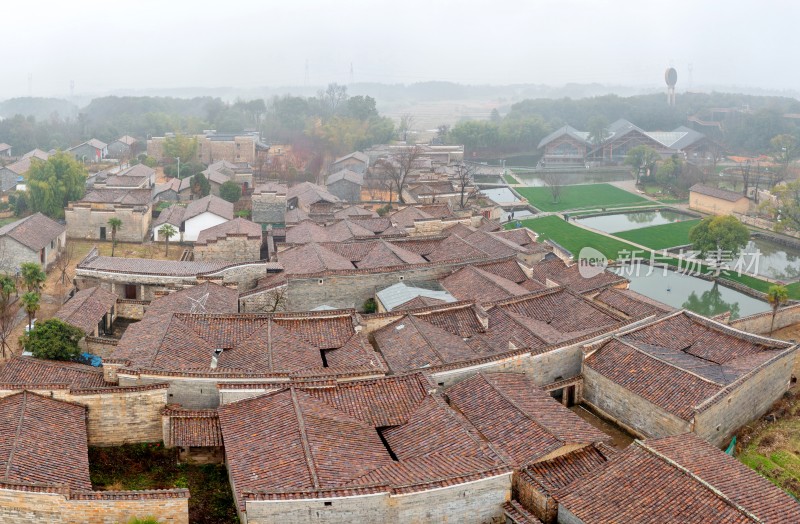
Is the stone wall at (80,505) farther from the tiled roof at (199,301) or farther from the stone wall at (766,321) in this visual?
the stone wall at (766,321)

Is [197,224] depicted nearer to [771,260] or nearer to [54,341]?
[54,341]

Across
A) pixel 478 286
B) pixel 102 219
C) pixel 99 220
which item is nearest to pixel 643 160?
pixel 478 286

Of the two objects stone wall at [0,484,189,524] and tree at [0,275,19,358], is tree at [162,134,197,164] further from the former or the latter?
stone wall at [0,484,189,524]

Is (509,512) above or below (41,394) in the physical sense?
below

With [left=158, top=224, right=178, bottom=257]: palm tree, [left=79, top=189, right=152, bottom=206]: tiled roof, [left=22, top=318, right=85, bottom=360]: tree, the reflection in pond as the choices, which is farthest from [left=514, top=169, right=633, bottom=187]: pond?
[left=22, top=318, right=85, bottom=360]: tree

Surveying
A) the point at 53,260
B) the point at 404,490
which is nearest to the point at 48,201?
the point at 53,260

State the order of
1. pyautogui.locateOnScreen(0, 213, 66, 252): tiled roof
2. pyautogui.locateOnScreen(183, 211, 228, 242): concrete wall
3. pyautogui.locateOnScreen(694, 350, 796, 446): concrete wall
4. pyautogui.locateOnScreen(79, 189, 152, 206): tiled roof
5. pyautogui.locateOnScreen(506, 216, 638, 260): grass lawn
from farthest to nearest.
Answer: pyautogui.locateOnScreen(506, 216, 638, 260): grass lawn, pyautogui.locateOnScreen(79, 189, 152, 206): tiled roof, pyautogui.locateOnScreen(183, 211, 228, 242): concrete wall, pyautogui.locateOnScreen(0, 213, 66, 252): tiled roof, pyautogui.locateOnScreen(694, 350, 796, 446): concrete wall

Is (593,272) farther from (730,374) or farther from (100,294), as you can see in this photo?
(100,294)
